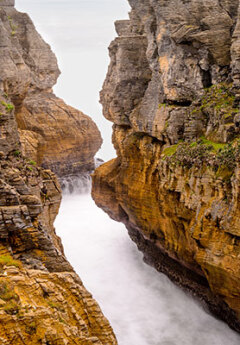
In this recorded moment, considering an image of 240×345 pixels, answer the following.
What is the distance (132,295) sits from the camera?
20.6 metres

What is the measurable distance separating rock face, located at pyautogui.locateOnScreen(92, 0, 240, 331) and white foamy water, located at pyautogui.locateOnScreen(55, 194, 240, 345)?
0.67 m

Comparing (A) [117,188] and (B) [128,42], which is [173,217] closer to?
(A) [117,188]

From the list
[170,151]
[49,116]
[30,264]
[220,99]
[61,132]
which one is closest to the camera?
[30,264]

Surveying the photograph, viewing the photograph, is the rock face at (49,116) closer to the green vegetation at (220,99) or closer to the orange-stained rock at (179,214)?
the orange-stained rock at (179,214)

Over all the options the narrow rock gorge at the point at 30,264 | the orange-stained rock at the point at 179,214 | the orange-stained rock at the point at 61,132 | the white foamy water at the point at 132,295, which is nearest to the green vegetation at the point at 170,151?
the orange-stained rock at the point at 179,214

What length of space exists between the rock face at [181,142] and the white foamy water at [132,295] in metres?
0.67

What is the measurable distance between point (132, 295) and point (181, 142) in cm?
722

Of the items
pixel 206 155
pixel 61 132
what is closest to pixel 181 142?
pixel 206 155

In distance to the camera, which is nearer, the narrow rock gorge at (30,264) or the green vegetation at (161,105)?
the narrow rock gorge at (30,264)

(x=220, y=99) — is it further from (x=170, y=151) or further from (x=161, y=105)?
(x=161, y=105)

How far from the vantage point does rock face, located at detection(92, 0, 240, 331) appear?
15867 millimetres

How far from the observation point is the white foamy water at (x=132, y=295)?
17500mm

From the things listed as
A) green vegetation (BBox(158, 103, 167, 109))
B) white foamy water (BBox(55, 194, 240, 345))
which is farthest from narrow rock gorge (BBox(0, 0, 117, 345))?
green vegetation (BBox(158, 103, 167, 109))

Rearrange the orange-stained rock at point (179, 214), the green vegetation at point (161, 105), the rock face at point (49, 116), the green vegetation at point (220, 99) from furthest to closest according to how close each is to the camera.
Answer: the rock face at point (49, 116) < the green vegetation at point (161, 105) < the green vegetation at point (220, 99) < the orange-stained rock at point (179, 214)
